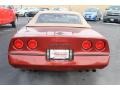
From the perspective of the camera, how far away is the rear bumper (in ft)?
19.6

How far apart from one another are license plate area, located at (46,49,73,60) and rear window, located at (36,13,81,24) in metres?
1.55

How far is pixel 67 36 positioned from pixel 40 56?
0.56 meters

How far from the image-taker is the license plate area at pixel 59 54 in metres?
5.98

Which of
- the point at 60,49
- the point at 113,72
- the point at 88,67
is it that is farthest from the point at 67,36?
the point at 113,72

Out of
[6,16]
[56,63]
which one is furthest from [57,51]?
[6,16]

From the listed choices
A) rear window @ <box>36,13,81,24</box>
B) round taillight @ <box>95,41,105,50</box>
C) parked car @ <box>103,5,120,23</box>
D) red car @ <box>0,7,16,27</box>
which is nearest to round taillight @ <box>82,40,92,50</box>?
round taillight @ <box>95,41,105,50</box>

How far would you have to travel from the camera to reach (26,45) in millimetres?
6098

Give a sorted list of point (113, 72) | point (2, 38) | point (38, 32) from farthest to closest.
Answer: point (2, 38)
point (113, 72)
point (38, 32)

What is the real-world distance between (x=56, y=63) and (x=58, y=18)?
187cm

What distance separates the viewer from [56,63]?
5.97 meters

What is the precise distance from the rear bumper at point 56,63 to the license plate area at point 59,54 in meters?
0.07

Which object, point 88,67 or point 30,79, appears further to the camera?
point 30,79

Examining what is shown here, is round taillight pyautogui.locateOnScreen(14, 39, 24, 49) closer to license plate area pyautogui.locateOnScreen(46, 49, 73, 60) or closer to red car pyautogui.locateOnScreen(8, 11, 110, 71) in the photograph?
red car pyautogui.locateOnScreen(8, 11, 110, 71)
